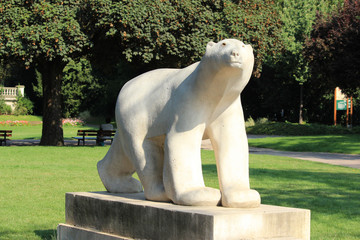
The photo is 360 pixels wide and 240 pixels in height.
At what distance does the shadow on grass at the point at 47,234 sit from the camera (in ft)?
24.9

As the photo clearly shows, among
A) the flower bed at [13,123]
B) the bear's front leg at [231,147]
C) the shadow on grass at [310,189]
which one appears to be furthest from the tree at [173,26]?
the flower bed at [13,123]

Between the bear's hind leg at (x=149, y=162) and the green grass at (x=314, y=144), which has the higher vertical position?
the bear's hind leg at (x=149, y=162)

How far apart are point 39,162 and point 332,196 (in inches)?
365

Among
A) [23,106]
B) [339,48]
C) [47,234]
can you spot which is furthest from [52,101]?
[23,106]

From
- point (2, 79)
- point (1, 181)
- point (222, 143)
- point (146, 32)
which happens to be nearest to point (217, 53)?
point (222, 143)

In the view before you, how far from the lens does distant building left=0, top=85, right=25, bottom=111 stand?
201 ft

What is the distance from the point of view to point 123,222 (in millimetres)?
5961

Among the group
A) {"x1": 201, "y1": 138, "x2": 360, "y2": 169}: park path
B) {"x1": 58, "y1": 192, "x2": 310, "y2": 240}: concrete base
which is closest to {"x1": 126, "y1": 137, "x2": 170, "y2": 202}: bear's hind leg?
{"x1": 58, "y1": 192, "x2": 310, "y2": 240}: concrete base

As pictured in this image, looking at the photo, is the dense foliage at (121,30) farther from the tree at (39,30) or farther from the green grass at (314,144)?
the green grass at (314,144)

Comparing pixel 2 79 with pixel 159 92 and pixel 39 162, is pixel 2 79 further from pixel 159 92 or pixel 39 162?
pixel 159 92

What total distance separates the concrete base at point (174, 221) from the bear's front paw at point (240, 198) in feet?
0.28

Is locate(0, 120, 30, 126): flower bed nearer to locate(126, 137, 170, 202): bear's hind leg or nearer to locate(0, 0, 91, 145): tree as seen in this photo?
locate(0, 0, 91, 145): tree

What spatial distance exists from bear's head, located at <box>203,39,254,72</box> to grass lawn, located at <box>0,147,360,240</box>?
340 centimetres

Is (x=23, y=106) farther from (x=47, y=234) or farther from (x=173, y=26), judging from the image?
(x=47, y=234)
